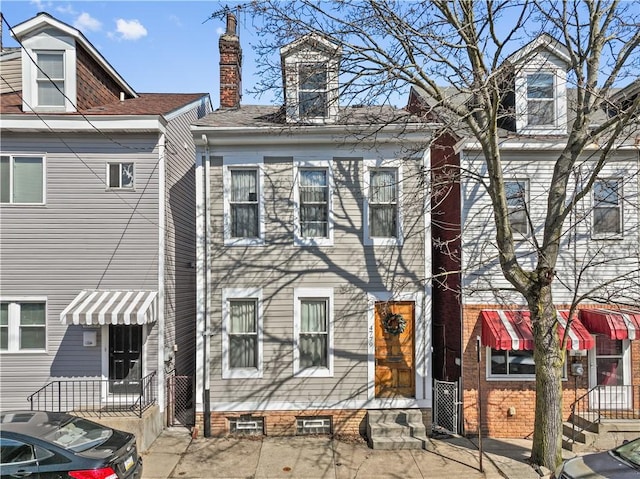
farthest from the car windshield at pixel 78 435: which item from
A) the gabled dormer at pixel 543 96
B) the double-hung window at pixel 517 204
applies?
the gabled dormer at pixel 543 96

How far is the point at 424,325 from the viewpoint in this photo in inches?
368

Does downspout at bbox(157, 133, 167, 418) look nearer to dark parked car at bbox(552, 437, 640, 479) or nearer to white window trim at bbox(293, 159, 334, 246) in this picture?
white window trim at bbox(293, 159, 334, 246)

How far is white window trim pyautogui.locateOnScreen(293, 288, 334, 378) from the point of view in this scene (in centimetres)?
922

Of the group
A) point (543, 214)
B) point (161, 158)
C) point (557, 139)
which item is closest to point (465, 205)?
point (543, 214)

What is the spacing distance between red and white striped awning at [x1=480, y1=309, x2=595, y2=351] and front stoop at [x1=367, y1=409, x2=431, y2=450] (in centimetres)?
232

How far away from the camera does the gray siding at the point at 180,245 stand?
397 inches

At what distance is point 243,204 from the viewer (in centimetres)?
952

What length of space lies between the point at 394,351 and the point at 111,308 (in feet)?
20.7

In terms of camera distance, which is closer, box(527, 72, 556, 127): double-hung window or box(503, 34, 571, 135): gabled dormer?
box(503, 34, 571, 135): gabled dormer

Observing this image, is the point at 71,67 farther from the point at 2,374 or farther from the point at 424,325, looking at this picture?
the point at 424,325

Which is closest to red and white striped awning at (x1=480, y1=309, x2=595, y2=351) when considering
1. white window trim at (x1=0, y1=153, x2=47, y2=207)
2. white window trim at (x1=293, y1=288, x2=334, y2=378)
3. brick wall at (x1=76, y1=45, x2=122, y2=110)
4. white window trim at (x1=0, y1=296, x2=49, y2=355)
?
white window trim at (x1=293, y1=288, x2=334, y2=378)

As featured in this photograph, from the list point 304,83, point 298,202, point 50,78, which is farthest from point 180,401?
point 50,78

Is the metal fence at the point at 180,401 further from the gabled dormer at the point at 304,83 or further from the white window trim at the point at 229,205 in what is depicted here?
the gabled dormer at the point at 304,83

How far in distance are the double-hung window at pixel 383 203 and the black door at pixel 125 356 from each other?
6021 mm
